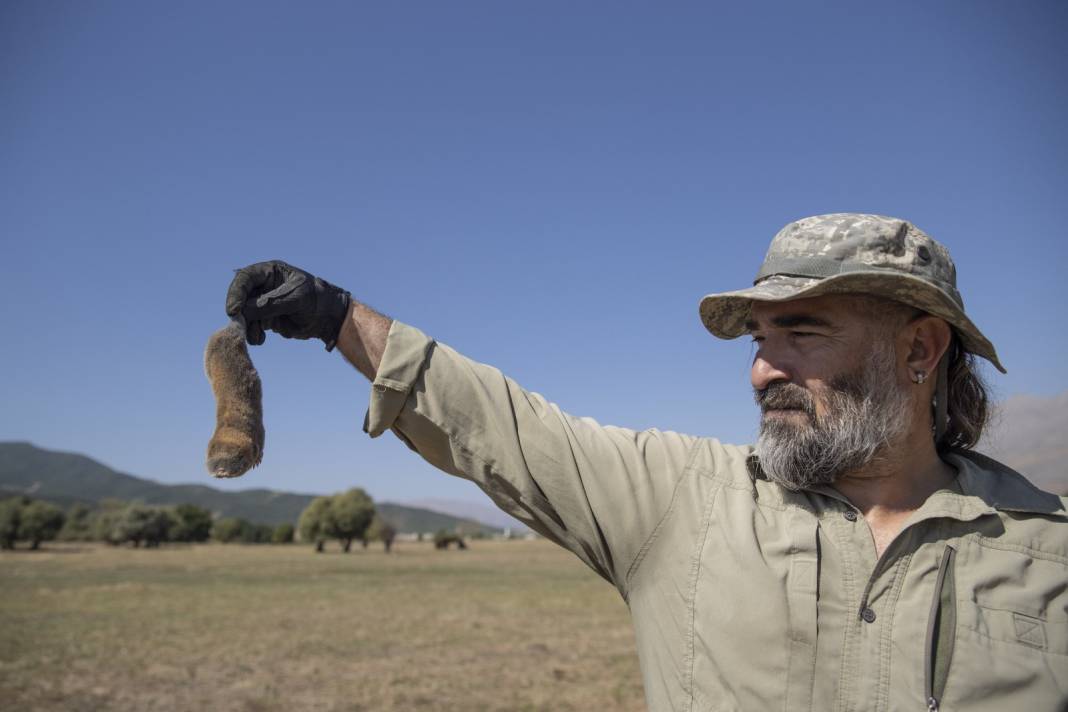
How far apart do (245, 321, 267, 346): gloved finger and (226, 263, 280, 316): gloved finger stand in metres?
0.09

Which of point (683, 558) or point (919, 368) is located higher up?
point (919, 368)

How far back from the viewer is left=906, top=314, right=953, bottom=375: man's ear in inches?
106

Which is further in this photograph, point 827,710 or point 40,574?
point 40,574

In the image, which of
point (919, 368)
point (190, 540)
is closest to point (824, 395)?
point (919, 368)

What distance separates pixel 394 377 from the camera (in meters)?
2.29

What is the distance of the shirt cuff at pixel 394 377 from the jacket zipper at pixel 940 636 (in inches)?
67.5

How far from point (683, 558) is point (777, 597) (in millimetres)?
305

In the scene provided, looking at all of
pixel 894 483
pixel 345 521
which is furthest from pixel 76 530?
pixel 894 483

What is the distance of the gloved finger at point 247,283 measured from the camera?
7.55ft

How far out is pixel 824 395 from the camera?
2559 mm

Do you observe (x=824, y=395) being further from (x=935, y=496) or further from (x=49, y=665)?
(x=49, y=665)

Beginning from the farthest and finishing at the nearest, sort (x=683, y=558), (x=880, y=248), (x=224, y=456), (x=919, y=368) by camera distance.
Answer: (x=919, y=368) → (x=880, y=248) → (x=683, y=558) → (x=224, y=456)

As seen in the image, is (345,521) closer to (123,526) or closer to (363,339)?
(123,526)

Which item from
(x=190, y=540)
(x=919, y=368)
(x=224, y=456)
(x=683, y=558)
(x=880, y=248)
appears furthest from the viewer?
(x=190, y=540)
